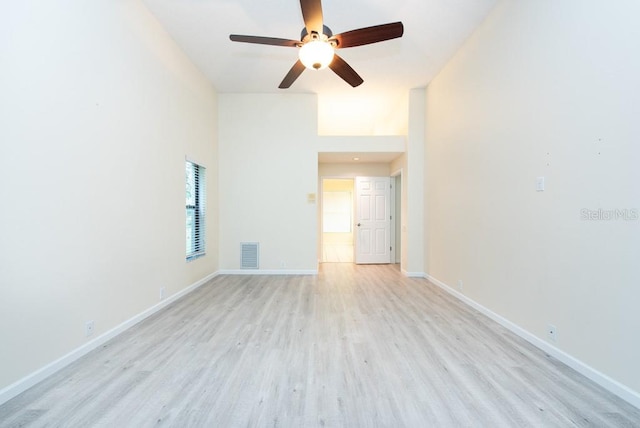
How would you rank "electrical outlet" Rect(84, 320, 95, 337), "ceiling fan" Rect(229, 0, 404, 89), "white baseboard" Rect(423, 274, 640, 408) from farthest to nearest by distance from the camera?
"ceiling fan" Rect(229, 0, 404, 89), "electrical outlet" Rect(84, 320, 95, 337), "white baseboard" Rect(423, 274, 640, 408)

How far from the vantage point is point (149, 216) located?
290 centimetres

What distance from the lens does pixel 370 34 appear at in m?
2.31

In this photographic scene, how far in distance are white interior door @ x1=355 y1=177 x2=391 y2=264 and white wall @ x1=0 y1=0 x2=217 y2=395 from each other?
4053 mm

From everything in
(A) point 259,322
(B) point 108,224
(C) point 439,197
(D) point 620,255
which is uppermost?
(C) point 439,197

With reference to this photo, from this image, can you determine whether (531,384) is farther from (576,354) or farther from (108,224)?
(108,224)

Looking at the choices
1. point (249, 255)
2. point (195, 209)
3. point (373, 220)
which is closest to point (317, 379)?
point (195, 209)

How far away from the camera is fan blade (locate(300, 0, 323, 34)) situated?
2.00 metres

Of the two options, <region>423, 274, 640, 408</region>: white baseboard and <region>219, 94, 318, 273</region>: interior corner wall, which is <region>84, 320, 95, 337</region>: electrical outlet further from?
<region>423, 274, 640, 408</region>: white baseboard

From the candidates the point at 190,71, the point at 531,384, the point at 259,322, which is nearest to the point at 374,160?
the point at 190,71

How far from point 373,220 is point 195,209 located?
392 cm

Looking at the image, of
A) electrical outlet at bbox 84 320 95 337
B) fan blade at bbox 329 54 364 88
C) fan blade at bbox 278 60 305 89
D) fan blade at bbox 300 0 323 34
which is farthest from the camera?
fan blade at bbox 278 60 305 89

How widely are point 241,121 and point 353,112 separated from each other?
98.3 inches

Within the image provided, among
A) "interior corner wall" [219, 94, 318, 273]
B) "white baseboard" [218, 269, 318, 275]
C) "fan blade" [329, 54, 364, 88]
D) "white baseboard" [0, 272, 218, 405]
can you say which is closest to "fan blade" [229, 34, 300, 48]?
"fan blade" [329, 54, 364, 88]

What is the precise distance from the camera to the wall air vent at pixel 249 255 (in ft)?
16.3
